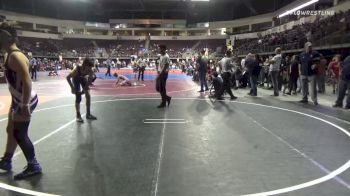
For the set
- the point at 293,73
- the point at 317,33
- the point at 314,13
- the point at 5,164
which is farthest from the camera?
the point at 314,13

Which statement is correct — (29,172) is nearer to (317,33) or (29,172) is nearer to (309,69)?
(309,69)

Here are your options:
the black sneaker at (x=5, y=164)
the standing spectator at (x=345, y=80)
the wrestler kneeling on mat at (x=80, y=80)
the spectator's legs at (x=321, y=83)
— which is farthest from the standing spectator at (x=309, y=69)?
the black sneaker at (x=5, y=164)

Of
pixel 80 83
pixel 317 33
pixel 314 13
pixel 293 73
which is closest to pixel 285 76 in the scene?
pixel 293 73

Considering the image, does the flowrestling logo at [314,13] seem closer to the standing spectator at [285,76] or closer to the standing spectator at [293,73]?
the standing spectator at [285,76]

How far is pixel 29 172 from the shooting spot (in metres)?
4.80

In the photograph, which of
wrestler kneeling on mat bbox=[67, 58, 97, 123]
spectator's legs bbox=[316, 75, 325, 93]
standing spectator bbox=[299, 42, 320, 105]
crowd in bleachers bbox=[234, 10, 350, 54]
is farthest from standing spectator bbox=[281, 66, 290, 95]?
wrestler kneeling on mat bbox=[67, 58, 97, 123]

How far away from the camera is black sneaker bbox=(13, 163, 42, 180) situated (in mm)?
4727

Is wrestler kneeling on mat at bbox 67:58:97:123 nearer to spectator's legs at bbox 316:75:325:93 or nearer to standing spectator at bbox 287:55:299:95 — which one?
standing spectator at bbox 287:55:299:95

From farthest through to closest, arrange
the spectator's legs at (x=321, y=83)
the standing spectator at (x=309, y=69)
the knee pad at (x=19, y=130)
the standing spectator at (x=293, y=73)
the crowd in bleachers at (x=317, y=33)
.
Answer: the crowd in bleachers at (x=317, y=33)
the spectator's legs at (x=321, y=83)
the standing spectator at (x=293, y=73)
the standing spectator at (x=309, y=69)
the knee pad at (x=19, y=130)

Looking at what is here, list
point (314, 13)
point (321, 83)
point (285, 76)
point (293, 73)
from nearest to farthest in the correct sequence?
point (293, 73) < point (321, 83) < point (285, 76) < point (314, 13)

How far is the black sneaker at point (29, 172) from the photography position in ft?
15.5

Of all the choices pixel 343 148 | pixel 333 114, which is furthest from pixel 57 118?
pixel 333 114

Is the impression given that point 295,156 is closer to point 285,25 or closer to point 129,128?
point 129,128

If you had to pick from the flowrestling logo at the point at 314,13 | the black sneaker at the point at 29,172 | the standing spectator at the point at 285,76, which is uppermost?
the flowrestling logo at the point at 314,13
